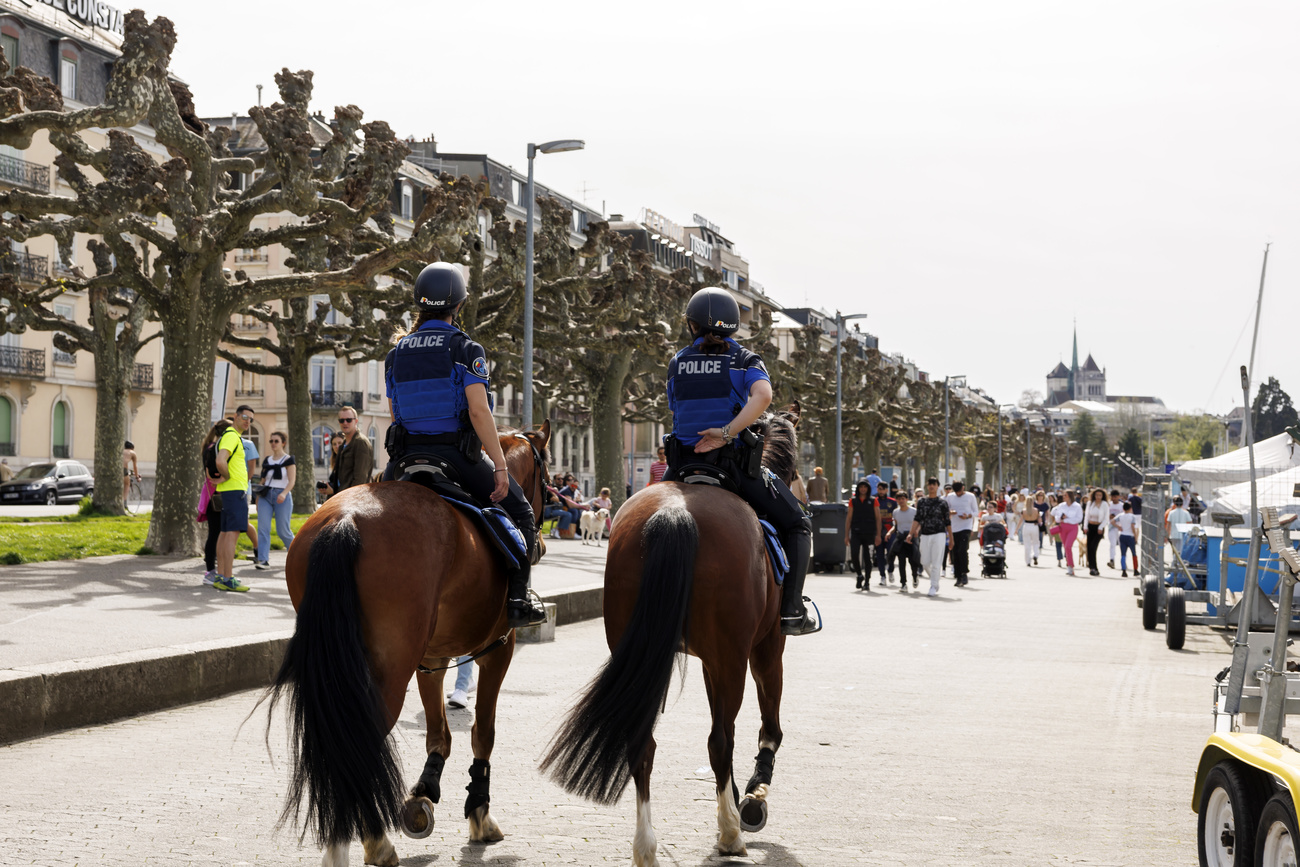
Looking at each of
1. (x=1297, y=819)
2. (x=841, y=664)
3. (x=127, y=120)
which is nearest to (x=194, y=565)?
(x=127, y=120)

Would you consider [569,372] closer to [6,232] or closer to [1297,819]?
[6,232]

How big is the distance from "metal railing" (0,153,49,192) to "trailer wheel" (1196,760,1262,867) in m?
52.6

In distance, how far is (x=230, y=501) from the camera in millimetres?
15375

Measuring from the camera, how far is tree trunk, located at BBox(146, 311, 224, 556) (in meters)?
18.9

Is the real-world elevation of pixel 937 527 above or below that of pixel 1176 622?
above

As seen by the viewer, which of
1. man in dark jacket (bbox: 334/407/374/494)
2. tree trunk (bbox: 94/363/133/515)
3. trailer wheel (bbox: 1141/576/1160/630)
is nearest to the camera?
man in dark jacket (bbox: 334/407/374/494)

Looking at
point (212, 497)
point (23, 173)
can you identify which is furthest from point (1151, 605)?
point (23, 173)

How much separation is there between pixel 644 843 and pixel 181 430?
1533 centimetres

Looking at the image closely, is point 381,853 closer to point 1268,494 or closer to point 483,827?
point 483,827

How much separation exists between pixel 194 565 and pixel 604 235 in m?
14.3

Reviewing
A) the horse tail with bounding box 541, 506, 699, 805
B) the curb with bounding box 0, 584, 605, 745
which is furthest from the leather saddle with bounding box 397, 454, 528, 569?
the curb with bounding box 0, 584, 605, 745

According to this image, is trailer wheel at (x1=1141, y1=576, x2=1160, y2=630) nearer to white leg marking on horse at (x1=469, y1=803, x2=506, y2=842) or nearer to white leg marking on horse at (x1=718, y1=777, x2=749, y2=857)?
white leg marking on horse at (x1=718, y1=777, x2=749, y2=857)

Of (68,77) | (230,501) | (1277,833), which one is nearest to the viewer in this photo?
(1277,833)

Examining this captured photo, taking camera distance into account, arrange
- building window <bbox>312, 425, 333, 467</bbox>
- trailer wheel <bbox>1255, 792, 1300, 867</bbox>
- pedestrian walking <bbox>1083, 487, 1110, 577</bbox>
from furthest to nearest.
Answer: building window <bbox>312, 425, 333, 467</bbox> < pedestrian walking <bbox>1083, 487, 1110, 577</bbox> < trailer wheel <bbox>1255, 792, 1300, 867</bbox>
